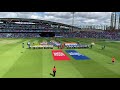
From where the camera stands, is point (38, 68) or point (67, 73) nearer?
point (67, 73)

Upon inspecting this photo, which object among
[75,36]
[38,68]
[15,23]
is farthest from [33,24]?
[38,68]

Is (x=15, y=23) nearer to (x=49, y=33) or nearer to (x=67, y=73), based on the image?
(x=49, y=33)

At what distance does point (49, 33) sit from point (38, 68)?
208ft

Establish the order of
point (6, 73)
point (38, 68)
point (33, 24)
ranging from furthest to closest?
Answer: point (33, 24), point (38, 68), point (6, 73)

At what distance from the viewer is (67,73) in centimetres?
1867
